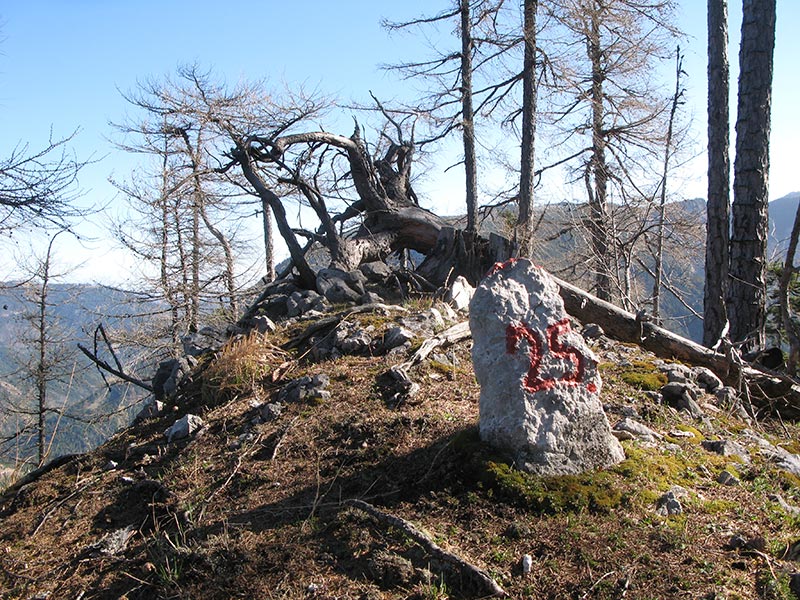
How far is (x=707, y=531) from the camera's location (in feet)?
10.5

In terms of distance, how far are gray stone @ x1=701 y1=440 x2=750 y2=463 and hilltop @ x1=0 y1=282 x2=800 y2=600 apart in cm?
2

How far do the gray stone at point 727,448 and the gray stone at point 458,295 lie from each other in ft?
12.3

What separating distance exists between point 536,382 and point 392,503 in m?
1.15

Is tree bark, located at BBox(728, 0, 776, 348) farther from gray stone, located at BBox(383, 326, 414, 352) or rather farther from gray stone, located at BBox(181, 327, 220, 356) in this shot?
gray stone, located at BBox(181, 327, 220, 356)

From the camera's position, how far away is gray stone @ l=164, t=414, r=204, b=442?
5.27 metres

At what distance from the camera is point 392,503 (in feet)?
11.8

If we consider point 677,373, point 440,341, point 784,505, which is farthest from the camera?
point 440,341

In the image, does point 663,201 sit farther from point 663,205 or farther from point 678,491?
point 678,491

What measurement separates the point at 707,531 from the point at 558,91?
10.3 metres

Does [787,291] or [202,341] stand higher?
[787,291]

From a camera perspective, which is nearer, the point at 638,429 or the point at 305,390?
the point at 638,429

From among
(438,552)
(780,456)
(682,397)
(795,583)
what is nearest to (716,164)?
(682,397)

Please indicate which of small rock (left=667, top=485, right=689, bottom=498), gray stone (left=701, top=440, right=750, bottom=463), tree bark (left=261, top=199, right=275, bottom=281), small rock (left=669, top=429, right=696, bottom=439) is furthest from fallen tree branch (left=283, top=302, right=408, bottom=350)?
tree bark (left=261, top=199, right=275, bottom=281)

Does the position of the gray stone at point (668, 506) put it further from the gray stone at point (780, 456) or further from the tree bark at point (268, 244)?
the tree bark at point (268, 244)
